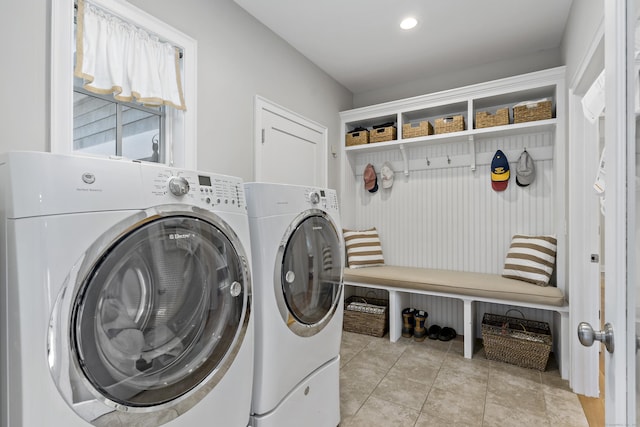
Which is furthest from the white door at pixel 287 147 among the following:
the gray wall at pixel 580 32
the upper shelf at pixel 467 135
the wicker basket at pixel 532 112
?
the gray wall at pixel 580 32

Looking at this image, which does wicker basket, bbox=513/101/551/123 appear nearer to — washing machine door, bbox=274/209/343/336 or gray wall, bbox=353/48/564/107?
gray wall, bbox=353/48/564/107

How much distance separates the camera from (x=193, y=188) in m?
1.03

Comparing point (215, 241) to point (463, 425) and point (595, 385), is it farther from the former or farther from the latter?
point (595, 385)

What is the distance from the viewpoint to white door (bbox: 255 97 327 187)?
2.51 m

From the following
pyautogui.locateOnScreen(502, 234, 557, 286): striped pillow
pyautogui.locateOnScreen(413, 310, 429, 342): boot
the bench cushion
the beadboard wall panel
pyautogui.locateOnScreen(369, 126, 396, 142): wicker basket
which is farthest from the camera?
pyautogui.locateOnScreen(369, 126, 396, 142): wicker basket

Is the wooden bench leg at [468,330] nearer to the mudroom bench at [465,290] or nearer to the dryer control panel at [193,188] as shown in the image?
the mudroom bench at [465,290]

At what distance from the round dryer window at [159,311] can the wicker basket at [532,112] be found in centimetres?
272

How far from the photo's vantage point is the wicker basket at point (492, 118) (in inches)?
111

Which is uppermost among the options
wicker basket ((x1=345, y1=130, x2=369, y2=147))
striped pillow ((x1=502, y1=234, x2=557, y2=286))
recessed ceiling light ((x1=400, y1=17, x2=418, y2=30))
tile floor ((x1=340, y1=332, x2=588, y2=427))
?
recessed ceiling light ((x1=400, y1=17, x2=418, y2=30))

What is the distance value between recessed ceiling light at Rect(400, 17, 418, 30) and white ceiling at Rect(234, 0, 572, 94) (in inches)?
1.5

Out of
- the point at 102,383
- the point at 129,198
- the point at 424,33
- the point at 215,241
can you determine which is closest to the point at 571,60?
the point at 424,33

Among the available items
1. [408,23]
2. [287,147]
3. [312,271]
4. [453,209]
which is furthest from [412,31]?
[312,271]

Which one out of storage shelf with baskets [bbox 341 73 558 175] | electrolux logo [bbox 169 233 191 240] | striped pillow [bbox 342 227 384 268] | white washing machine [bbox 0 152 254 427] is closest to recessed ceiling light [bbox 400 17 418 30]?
storage shelf with baskets [bbox 341 73 558 175]

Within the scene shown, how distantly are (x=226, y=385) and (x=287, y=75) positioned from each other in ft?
8.04
